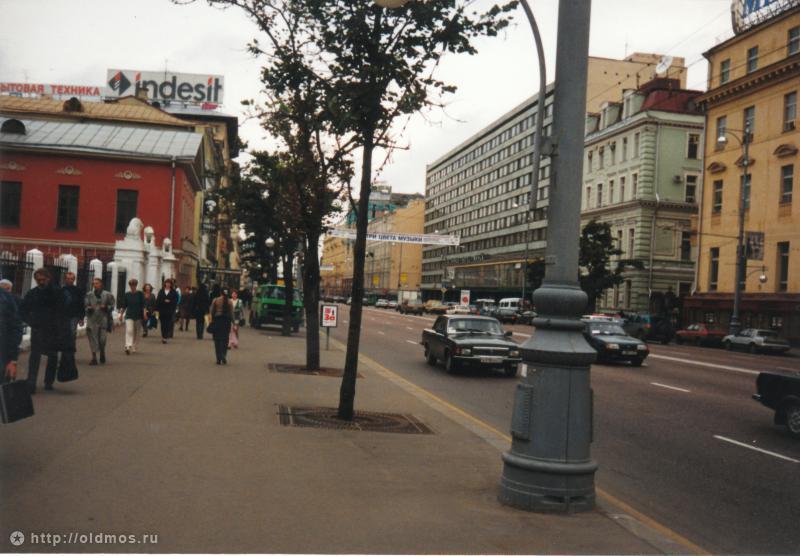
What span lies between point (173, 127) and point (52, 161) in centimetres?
1485

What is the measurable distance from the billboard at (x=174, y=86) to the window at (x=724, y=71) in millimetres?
55889

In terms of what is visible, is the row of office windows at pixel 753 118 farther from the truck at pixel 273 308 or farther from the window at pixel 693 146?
the truck at pixel 273 308

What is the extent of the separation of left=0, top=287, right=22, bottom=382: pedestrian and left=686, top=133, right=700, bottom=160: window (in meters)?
65.7

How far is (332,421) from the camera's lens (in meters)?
10.9

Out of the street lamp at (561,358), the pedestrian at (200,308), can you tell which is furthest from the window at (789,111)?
the street lamp at (561,358)

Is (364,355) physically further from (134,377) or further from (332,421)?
(332,421)

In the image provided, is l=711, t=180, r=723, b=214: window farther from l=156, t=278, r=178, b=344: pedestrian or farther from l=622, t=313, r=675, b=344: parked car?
l=156, t=278, r=178, b=344: pedestrian

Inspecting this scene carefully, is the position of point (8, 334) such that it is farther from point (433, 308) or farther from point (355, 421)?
point (433, 308)

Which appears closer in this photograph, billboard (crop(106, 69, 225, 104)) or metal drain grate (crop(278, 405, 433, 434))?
metal drain grate (crop(278, 405, 433, 434))

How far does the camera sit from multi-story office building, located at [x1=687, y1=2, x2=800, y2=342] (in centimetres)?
4422

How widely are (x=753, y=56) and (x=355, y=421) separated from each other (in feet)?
150

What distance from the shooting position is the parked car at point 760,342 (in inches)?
1601

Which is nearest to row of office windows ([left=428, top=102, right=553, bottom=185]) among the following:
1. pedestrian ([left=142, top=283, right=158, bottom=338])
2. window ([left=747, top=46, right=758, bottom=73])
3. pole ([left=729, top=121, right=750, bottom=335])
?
window ([left=747, top=46, right=758, bottom=73])

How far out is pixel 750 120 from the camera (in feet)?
162
